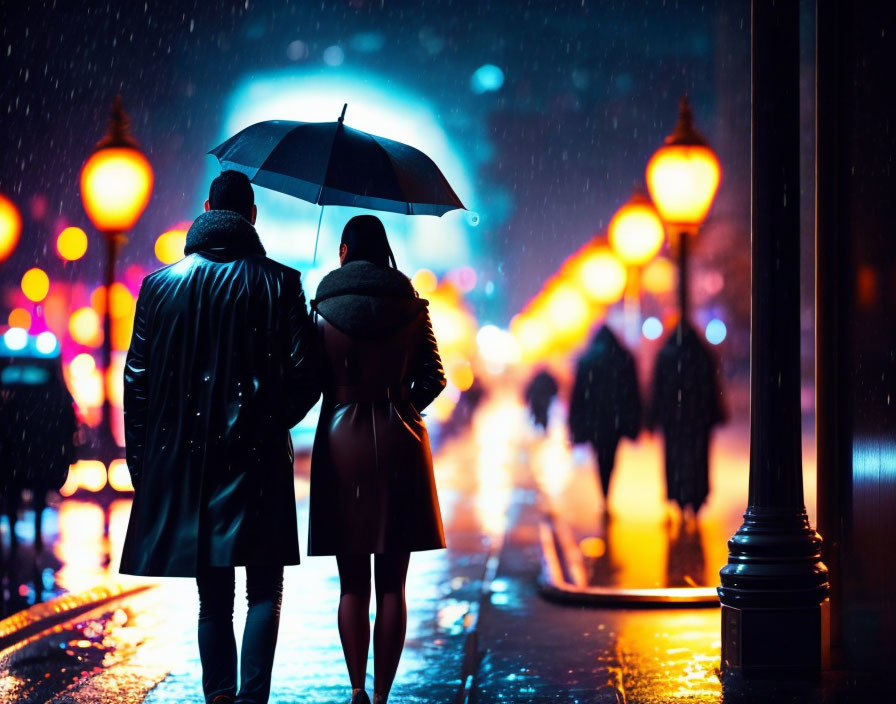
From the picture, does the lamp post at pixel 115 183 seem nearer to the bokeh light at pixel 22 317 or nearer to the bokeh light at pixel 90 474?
the bokeh light at pixel 90 474

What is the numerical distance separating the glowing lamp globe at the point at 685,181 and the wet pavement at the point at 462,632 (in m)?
2.99

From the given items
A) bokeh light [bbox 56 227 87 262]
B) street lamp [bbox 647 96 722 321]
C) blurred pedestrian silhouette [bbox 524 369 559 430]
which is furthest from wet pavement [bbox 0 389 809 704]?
bokeh light [bbox 56 227 87 262]

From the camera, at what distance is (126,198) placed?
12703 mm

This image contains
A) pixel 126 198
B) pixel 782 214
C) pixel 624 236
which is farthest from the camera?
pixel 624 236

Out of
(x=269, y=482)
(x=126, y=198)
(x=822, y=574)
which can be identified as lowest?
(x=822, y=574)

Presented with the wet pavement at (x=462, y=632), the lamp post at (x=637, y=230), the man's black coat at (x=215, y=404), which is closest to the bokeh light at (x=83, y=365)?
the lamp post at (x=637, y=230)

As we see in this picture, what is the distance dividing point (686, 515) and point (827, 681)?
763cm

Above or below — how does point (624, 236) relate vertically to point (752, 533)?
above

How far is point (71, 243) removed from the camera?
68.7m

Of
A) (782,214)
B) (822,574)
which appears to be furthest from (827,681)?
(782,214)

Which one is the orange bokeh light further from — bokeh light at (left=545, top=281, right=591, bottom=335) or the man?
bokeh light at (left=545, top=281, right=591, bottom=335)

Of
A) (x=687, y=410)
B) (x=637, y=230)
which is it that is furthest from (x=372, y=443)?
(x=637, y=230)

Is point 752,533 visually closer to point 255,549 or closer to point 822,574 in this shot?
point 822,574

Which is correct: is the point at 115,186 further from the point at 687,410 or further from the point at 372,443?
the point at 372,443
